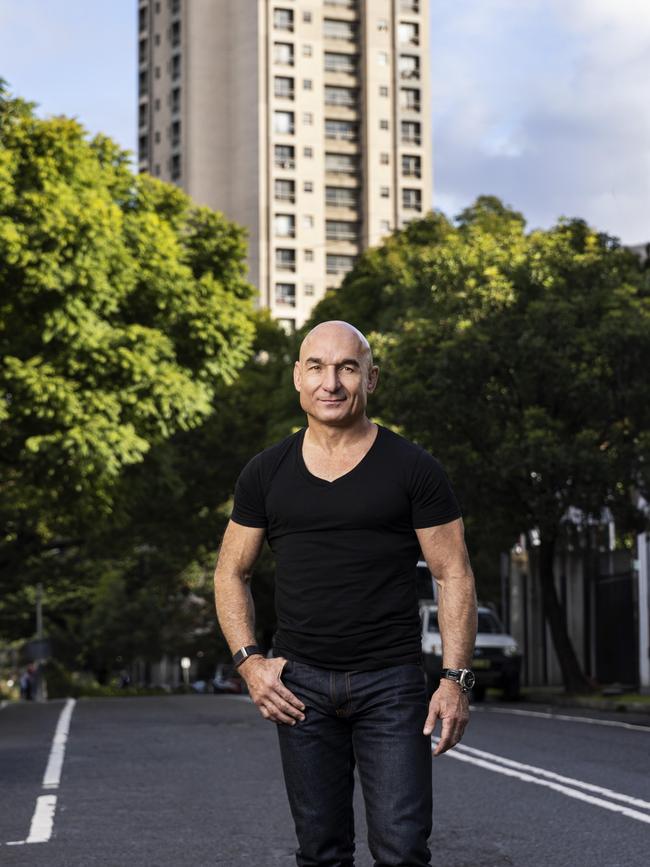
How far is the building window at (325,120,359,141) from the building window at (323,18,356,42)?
5.55 meters

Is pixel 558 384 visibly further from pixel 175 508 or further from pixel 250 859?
pixel 250 859

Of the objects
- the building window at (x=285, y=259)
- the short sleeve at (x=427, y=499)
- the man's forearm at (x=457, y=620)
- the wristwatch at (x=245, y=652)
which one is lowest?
the wristwatch at (x=245, y=652)

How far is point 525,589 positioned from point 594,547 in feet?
32.1

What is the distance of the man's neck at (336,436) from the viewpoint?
4633 mm

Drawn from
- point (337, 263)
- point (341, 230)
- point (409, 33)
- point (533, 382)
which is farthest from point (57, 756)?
point (409, 33)

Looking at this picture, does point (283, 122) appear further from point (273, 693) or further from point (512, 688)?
point (273, 693)

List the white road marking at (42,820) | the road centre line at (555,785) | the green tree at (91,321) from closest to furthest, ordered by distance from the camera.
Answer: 1. the white road marking at (42,820)
2. the road centre line at (555,785)
3. the green tree at (91,321)

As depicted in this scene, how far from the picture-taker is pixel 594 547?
39.4m

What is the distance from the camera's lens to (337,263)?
104562mm

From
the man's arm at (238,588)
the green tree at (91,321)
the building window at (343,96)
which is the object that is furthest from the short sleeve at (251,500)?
the building window at (343,96)

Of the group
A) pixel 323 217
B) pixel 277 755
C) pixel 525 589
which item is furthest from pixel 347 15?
pixel 277 755

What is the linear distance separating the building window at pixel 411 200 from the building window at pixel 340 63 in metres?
8.90

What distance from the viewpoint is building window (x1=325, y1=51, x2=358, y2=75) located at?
10594 centimetres

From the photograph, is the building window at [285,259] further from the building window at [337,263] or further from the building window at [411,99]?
the building window at [411,99]
